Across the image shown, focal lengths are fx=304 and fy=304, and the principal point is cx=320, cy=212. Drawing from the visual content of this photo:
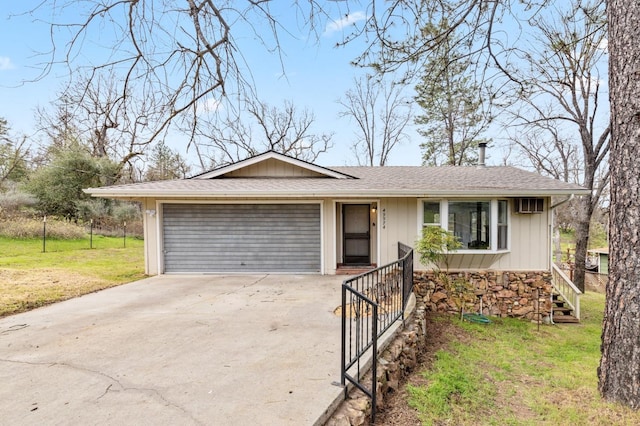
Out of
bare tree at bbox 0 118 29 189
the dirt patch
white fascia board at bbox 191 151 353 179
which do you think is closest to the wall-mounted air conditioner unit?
the dirt patch

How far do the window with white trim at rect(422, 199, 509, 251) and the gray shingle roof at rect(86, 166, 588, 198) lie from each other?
1.35 feet

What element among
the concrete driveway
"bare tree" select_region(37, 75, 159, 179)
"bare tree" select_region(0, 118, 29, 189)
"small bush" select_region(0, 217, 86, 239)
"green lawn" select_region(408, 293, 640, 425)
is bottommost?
"green lawn" select_region(408, 293, 640, 425)

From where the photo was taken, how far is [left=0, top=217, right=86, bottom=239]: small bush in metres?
12.3


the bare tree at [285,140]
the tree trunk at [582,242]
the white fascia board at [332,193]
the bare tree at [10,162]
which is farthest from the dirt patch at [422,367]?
the bare tree at [10,162]

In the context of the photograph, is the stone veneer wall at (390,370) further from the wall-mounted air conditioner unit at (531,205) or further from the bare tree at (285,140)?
the bare tree at (285,140)

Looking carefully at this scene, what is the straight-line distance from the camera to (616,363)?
3141 millimetres

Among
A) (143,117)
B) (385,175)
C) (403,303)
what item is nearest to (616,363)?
(403,303)

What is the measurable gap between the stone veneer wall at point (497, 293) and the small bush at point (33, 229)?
565 inches

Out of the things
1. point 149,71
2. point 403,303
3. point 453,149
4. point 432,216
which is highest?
point 453,149

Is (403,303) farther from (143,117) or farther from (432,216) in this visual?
(143,117)

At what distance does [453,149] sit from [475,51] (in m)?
15.0

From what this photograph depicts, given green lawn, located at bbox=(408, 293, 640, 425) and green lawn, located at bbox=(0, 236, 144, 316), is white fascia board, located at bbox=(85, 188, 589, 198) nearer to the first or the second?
green lawn, located at bbox=(0, 236, 144, 316)

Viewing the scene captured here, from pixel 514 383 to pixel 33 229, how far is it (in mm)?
16773

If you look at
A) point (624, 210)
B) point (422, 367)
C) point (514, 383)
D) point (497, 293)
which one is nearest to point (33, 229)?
point (422, 367)
